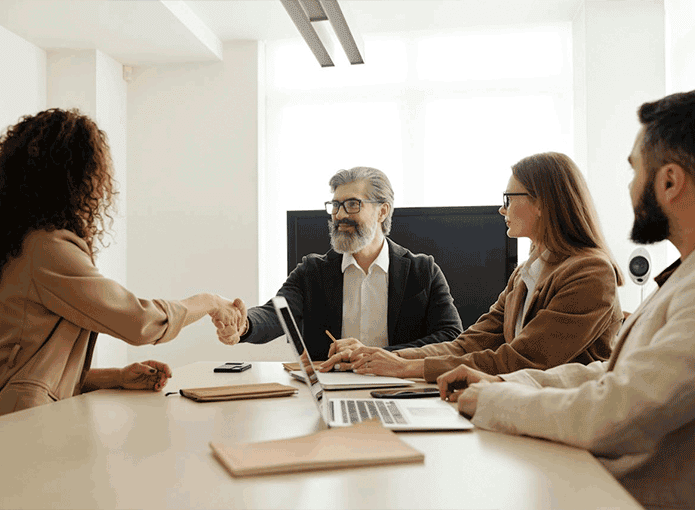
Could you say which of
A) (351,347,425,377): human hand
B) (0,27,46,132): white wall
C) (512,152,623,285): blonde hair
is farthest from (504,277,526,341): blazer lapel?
(0,27,46,132): white wall

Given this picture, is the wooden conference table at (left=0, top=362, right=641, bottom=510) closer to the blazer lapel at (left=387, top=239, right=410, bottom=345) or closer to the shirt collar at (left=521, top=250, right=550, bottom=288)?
the shirt collar at (left=521, top=250, right=550, bottom=288)

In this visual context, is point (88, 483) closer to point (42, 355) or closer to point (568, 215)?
point (42, 355)

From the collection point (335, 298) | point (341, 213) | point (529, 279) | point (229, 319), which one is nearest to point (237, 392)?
point (229, 319)

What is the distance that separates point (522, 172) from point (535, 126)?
10.7 ft

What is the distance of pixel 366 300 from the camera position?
2973 mm

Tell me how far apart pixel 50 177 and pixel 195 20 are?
350cm

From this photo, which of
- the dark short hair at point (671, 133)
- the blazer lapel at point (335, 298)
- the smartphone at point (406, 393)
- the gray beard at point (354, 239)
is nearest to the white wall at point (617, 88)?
the gray beard at point (354, 239)

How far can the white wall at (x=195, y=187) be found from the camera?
212 inches

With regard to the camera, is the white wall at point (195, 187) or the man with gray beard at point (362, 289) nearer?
the man with gray beard at point (362, 289)

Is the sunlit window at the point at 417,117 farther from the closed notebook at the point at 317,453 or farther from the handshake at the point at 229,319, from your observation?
the closed notebook at the point at 317,453

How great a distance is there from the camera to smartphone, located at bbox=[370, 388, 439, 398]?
5.26ft

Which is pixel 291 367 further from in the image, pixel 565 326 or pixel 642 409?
pixel 642 409

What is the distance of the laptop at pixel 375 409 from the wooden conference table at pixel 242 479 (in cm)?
5

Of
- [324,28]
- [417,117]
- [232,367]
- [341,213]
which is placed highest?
[417,117]
